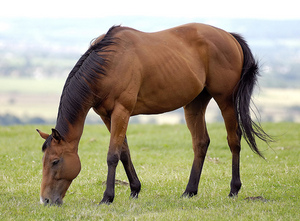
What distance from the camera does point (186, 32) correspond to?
7258 mm

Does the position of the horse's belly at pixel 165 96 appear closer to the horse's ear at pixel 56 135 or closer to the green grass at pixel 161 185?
the horse's ear at pixel 56 135

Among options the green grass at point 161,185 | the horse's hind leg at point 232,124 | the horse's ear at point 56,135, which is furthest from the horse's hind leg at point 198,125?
the horse's ear at point 56,135

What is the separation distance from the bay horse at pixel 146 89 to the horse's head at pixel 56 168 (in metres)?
0.01

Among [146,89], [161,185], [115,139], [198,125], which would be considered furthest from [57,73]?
[115,139]

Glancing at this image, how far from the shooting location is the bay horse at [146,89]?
6.09m

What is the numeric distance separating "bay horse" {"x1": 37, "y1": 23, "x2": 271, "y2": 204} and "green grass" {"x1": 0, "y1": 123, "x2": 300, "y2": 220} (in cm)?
40

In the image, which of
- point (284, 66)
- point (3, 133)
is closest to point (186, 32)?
point (3, 133)

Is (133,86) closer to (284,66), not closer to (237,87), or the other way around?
(237,87)

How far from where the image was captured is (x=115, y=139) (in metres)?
6.16

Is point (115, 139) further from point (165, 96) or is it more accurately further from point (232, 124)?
point (232, 124)

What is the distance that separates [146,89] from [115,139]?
36.1 inches

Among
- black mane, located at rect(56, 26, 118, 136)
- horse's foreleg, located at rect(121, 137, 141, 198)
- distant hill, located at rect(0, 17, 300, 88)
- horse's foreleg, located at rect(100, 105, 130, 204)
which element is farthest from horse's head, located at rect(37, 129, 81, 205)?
distant hill, located at rect(0, 17, 300, 88)

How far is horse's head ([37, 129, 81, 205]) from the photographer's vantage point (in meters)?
5.95

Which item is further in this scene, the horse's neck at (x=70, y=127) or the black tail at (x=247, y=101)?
the black tail at (x=247, y=101)
